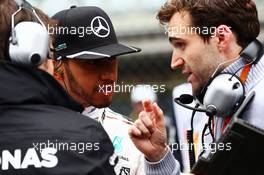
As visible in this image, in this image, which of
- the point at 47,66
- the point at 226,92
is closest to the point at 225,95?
the point at 226,92

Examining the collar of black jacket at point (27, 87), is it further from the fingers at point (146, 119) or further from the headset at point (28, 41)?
the fingers at point (146, 119)

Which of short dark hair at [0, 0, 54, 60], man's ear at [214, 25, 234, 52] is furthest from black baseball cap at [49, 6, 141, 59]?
short dark hair at [0, 0, 54, 60]

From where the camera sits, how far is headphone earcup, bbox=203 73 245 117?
8.21ft

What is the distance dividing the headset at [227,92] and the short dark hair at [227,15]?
163 millimetres

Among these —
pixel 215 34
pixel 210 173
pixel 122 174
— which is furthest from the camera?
pixel 215 34

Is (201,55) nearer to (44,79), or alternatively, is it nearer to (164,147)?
(164,147)

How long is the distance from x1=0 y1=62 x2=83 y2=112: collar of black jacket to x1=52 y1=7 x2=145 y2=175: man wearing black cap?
808mm

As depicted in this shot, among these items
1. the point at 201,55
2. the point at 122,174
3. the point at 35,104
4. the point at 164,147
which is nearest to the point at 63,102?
the point at 35,104

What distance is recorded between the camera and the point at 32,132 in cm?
176

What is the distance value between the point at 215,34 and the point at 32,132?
1172 mm

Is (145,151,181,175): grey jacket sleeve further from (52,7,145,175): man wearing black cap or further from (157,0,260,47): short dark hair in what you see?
(157,0,260,47): short dark hair

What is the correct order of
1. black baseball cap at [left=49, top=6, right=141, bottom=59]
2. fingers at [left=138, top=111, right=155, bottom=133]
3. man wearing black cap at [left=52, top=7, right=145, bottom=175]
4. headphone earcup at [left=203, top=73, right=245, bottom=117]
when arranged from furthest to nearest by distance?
black baseball cap at [left=49, top=6, right=141, bottom=59], man wearing black cap at [left=52, top=7, right=145, bottom=175], headphone earcup at [left=203, top=73, right=245, bottom=117], fingers at [left=138, top=111, right=155, bottom=133]

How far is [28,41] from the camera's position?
200 centimetres

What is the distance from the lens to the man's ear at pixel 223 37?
2.75 metres
